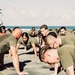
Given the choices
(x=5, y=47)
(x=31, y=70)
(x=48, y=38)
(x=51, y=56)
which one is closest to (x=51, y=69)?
(x=31, y=70)

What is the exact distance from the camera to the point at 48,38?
6453 mm

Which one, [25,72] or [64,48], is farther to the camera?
[25,72]

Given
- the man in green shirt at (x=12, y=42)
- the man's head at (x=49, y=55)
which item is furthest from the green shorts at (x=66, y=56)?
the man in green shirt at (x=12, y=42)

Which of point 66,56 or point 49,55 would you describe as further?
point 66,56

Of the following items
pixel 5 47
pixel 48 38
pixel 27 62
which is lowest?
→ pixel 27 62

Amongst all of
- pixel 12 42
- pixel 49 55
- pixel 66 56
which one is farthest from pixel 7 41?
pixel 49 55

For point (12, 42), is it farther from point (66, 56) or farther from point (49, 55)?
point (49, 55)

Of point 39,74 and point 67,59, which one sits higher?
point 67,59

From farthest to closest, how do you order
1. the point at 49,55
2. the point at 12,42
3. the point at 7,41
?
the point at 7,41
the point at 12,42
the point at 49,55

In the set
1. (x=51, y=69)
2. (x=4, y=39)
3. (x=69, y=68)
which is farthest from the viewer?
(x=51, y=69)

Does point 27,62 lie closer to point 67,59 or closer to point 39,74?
point 39,74

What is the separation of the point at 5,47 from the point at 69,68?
4953mm

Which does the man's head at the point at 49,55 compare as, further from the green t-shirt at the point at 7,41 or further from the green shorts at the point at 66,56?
the green t-shirt at the point at 7,41

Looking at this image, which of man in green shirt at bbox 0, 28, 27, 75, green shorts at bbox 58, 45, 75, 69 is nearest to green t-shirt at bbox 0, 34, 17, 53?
man in green shirt at bbox 0, 28, 27, 75
